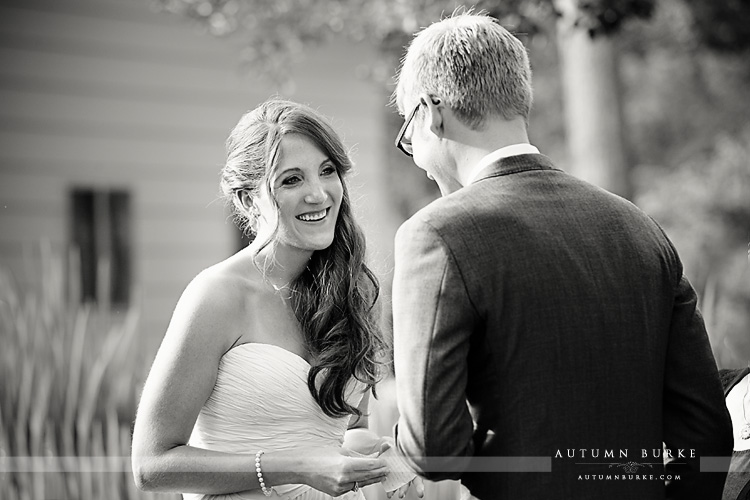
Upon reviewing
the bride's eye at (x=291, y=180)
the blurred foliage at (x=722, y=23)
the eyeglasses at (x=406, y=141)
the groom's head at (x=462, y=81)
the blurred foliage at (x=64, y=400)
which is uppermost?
the blurred foliage at (x=722, y=23)

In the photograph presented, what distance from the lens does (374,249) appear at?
3486mm

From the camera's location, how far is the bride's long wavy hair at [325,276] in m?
2.92

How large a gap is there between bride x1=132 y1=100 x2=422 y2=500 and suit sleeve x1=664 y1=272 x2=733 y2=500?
78cm

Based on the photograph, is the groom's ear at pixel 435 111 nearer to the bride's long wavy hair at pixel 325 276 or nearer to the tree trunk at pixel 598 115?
the bride's long wavy hair at pixel 325 276

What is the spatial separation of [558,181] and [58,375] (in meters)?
3.14

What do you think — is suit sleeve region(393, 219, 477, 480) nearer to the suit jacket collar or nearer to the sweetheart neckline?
the suit jacket collar

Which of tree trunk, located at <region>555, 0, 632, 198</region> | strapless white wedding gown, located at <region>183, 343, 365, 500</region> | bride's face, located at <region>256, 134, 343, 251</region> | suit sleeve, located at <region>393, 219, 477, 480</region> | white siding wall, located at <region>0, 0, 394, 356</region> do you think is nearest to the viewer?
suit sleeve, located at <region>393, 219, 477, 480</region>

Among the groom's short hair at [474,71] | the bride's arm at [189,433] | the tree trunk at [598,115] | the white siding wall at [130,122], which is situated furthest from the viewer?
the white siding wall at [130,122]

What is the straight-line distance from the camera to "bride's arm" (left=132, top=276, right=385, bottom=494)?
8.61ft

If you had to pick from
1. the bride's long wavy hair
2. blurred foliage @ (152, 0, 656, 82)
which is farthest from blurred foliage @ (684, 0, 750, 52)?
the bride's long wavy hair

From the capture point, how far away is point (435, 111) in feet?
7.34

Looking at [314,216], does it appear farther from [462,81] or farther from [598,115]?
[598,115]

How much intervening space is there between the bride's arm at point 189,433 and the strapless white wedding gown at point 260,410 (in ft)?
0.26

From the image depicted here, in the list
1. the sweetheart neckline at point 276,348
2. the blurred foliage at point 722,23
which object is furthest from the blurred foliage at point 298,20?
the blurred foliage at point 722,23
